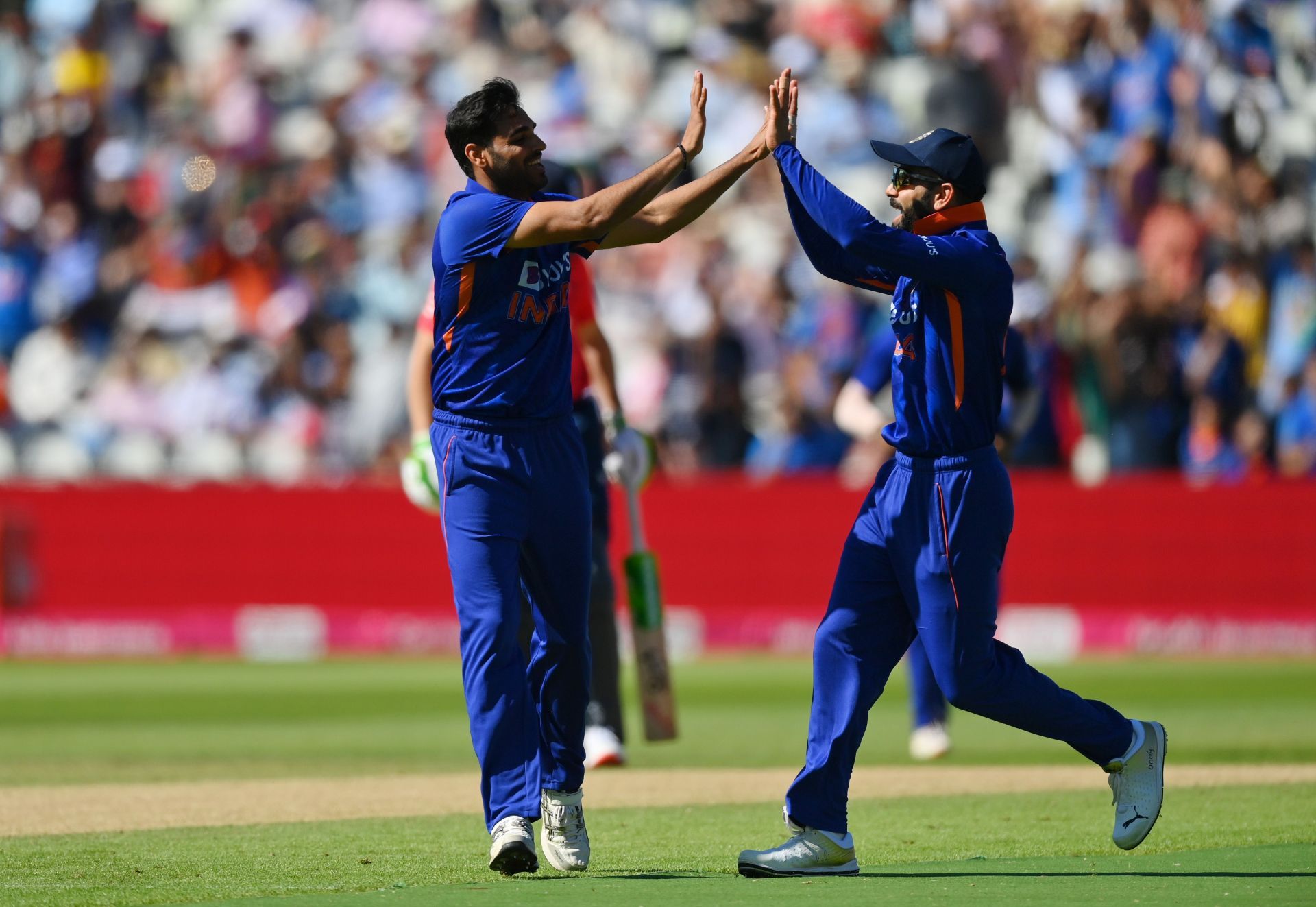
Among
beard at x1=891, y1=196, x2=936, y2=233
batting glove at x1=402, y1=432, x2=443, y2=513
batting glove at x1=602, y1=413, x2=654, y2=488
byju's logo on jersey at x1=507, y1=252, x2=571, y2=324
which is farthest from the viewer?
batting glove at x1=602, y1=413, x2=654, y2=488

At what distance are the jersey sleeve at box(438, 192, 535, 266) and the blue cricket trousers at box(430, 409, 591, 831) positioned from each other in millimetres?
536

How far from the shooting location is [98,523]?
18391 millimetres

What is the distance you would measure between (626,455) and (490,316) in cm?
328

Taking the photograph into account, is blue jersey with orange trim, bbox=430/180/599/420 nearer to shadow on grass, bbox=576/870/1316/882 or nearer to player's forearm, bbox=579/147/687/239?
player's forearm, bbox=579/147/687/239

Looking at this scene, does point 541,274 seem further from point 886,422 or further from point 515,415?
point 886,422

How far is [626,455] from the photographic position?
9.84 m

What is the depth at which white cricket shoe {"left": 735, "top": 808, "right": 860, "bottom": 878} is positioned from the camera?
6.39 metres

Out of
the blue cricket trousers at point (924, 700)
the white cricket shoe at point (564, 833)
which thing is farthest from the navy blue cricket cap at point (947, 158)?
the blue cricket trousers at point (924, 700)

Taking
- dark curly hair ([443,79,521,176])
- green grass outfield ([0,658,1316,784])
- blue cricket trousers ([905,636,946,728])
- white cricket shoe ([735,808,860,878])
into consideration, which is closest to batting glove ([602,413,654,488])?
green grass outfield ([0,658,1316,784])

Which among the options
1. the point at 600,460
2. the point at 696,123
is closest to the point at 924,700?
the point at 600,460

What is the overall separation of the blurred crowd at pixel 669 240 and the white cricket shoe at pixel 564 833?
31.1 ft

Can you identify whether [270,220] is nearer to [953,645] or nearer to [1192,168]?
[1192,168]

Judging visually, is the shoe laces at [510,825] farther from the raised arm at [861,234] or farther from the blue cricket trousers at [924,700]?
the blue cricket trousers at [924,700]

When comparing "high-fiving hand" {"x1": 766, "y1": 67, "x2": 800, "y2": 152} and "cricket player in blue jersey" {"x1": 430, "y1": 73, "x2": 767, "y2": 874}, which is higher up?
"high-fiving hand" {"x1": 766, "y1": 67, "x2": 800, "y2": 152}
